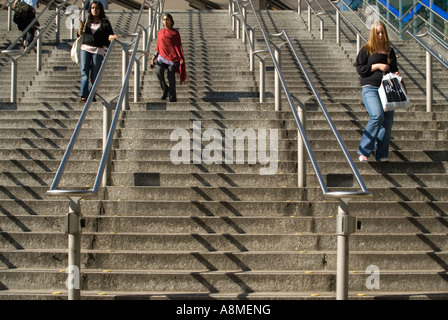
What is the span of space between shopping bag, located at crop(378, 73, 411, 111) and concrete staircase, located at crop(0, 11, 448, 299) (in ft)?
1.78

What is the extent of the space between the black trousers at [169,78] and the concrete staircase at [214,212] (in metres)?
0.97

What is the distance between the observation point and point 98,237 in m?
5.38

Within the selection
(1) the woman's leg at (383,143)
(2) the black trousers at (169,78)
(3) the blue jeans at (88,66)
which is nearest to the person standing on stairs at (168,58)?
(2) the black trousers at (169,78)

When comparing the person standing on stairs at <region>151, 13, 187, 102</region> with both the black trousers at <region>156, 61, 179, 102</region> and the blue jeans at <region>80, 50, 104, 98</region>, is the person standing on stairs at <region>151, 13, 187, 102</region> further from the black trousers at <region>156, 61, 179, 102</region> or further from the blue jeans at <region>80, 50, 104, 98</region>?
the blue jeans at <region>80, 50, 104, 98</region>

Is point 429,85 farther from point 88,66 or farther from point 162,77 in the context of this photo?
point 88,66

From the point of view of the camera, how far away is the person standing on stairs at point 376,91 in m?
6.51

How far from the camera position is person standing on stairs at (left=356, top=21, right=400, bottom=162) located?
6.51m

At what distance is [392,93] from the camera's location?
6566 mm

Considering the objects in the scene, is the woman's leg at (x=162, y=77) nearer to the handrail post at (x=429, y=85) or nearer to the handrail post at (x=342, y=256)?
the handrail post at (x=429, y=85)

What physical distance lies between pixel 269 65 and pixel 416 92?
261 centimetres

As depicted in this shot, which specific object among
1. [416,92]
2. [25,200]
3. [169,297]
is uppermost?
[416,92]

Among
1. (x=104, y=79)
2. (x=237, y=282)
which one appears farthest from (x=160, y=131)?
(x=104, y=79)

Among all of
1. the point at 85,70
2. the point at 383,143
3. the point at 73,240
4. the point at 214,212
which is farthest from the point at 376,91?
the point at 85,70

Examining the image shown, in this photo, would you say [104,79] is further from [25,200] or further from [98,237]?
[98,237]
